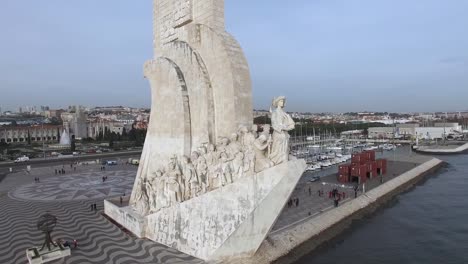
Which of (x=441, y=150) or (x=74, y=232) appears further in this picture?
(x=441, y=150)

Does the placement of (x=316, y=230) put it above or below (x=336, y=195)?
below

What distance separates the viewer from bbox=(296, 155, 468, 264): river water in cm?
1516

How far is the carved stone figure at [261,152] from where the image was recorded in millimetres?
11241

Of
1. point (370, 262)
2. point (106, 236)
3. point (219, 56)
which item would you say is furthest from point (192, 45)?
point (370, 262)

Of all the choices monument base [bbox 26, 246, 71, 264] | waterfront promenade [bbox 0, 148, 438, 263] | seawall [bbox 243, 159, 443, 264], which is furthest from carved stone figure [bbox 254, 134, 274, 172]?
monument base [bbox 26, 246, 71, 264]

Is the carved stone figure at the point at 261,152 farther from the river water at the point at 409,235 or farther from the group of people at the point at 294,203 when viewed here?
the group of people at the point at 294,203

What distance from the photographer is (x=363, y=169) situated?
95.2ft

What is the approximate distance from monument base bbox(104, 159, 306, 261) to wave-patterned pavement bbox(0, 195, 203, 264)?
766mm

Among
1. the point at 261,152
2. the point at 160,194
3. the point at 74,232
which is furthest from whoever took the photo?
the point at 74,232

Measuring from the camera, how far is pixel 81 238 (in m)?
15.1

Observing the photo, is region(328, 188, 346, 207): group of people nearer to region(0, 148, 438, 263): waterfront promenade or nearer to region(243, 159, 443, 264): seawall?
region(0, 148, 438, 263): waterfront promenade

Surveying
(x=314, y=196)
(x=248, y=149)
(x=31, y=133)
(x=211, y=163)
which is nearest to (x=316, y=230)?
(x=314, y=196)

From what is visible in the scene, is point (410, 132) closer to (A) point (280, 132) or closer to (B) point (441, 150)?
(B) point (441, 150)

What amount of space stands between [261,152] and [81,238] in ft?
29.4
